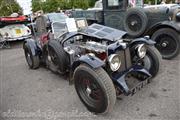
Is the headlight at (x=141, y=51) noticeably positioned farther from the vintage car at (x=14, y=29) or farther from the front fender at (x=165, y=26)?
the vintage car at (x=14, y=29)

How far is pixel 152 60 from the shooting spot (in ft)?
12.6

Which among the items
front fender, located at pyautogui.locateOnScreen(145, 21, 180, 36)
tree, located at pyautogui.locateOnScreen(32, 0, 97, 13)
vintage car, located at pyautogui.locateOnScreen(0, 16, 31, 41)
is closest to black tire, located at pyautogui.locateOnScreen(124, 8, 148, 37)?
front fender, located at pyautogui.locateOnScreen(145, 21, 180, 36)

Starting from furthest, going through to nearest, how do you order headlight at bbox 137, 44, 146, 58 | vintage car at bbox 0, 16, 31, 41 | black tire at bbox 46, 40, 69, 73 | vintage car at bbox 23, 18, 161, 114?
vintage car at bbox 0, 16, 31, 41, black tire at bbox 46, 40, 69, 73, headlight at bbox 137, 44, 146, 58, vintage car at bbox 23, 18, 161, 114

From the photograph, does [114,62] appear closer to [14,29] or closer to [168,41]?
[168,41]

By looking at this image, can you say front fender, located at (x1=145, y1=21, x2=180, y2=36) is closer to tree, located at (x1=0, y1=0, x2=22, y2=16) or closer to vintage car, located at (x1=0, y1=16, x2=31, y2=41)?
vintage car, located at (x1=0, y1=16, x2=31, y2=41)

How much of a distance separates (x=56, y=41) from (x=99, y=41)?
39.1 inches

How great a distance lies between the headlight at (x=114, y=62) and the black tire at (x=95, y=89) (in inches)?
9.9

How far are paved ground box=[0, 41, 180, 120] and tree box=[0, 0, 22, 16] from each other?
14313mm

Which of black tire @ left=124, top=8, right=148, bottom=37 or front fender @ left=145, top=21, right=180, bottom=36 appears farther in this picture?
black tire @ left=124, top=8, right=148, bottom=37

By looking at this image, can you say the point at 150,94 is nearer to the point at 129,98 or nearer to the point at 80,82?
the point at 129,98

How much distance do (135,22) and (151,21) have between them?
464 millimetres

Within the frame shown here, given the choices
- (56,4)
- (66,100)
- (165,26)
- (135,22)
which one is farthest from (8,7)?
(66,100)

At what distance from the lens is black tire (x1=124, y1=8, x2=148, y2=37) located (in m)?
5.77

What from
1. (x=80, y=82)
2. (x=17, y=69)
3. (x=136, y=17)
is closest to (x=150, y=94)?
(x=80, y=82)
